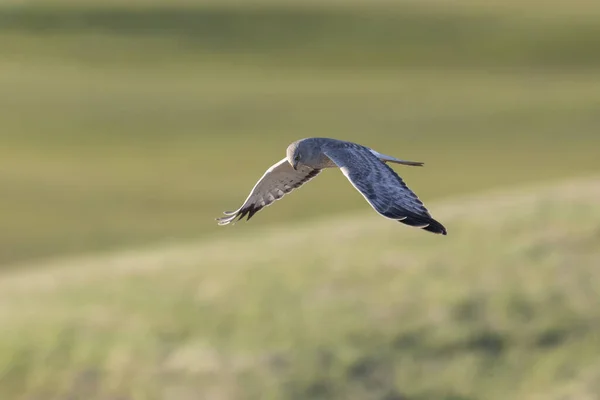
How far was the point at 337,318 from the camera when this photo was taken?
13.2 m

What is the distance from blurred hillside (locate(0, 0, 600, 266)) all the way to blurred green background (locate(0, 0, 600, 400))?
8 centimetres

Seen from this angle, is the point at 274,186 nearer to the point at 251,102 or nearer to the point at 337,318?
the point at 337,318

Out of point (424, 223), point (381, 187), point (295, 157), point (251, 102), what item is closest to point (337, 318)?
point (295, 157)

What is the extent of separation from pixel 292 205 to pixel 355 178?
1561 cm

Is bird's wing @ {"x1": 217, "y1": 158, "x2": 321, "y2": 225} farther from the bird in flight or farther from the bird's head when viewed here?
the bird's head

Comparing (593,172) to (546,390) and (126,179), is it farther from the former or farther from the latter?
(546,390)

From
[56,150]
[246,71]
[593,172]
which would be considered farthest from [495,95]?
[56,150]

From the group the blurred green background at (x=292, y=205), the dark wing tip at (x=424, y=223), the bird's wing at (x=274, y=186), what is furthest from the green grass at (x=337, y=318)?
the dark wing tip at (x=424, y=223)

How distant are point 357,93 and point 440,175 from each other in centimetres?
991

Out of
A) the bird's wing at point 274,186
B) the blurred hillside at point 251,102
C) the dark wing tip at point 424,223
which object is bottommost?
the blurred hillside at point 251,102

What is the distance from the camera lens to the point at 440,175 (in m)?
20.3

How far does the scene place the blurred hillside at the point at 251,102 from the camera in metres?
19.6

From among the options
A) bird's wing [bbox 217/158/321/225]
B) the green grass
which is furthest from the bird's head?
the green grass

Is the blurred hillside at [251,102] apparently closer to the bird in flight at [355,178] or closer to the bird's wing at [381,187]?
the bird in flight at [355,178]
